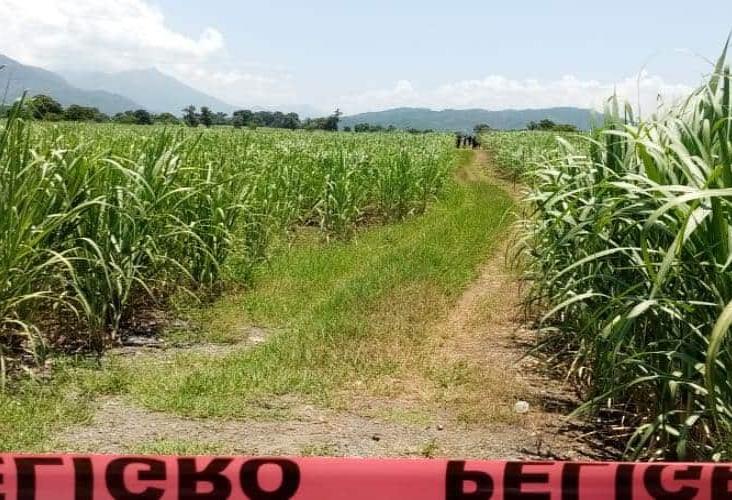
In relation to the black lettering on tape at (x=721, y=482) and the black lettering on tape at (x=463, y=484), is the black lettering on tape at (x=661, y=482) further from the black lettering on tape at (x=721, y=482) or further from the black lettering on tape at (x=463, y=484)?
the black lettering on tape at (x=463, y=484)

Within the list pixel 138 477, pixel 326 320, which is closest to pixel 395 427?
pixel 326 320

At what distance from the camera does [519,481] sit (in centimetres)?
182

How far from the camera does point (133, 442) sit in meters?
3.84

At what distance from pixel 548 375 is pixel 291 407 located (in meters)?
1.82

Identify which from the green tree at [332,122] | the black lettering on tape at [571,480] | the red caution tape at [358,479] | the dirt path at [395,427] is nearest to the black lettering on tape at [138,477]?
the red caution tape at [358,479]

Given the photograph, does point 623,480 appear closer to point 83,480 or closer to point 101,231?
point 83,480

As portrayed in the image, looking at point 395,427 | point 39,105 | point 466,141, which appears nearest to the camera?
point 395,427

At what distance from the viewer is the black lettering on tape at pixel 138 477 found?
180cm

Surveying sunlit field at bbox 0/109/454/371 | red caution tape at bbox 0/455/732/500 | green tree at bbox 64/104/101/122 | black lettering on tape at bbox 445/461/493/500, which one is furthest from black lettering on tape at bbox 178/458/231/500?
green tree at bbox 64/104/101/122

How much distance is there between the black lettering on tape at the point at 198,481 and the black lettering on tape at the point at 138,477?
4cm

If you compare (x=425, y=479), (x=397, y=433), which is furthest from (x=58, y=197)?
(x=425, y=479)

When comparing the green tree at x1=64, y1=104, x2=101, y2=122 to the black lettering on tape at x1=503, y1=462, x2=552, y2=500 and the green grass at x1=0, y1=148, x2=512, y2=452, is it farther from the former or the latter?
the black lettering on tape at x1=503, y1=462, x2=552, y2=500

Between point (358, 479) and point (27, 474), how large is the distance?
736mm

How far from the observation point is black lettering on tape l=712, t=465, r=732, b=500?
6.02ft
